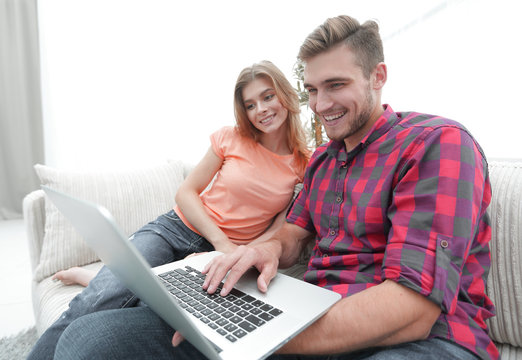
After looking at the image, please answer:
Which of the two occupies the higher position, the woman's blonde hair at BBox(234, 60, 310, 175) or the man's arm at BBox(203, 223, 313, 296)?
the woman's blonde hair at BBox(234, 60, 310, 175)

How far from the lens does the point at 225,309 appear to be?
56 cm

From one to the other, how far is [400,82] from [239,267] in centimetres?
149

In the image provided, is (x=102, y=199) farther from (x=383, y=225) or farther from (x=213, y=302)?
(x=383, y=225)

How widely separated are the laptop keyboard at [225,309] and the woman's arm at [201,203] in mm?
514

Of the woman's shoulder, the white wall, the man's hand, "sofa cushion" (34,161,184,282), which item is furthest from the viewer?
the white wall

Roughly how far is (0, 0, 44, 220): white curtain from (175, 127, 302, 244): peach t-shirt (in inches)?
111

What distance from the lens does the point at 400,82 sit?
65.0 inches

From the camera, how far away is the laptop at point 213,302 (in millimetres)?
388

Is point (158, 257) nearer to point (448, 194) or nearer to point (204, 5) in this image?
point (448, 194)

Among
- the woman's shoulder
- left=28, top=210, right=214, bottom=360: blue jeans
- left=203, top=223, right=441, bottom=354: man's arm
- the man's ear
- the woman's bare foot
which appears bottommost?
the woman's bare foot

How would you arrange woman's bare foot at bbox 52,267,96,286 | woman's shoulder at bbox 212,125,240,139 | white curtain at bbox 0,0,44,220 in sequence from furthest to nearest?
white curtain at bbox 0,0,44,220, woman's shoulder at bbox 212,125,240,139, woman's bare foot at bbox 52,267,96,286

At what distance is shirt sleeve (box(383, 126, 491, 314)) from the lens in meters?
0.54

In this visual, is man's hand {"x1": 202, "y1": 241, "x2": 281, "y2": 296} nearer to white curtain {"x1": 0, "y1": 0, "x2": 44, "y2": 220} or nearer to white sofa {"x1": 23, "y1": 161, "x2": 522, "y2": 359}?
white sofa {"x1": 23, "y1": 161, "x2": 522, "y2": 359}

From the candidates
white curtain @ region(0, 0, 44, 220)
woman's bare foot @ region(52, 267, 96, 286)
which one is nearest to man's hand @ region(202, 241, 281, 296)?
woman's bare foot @ region(52, 267, 96, 286)
